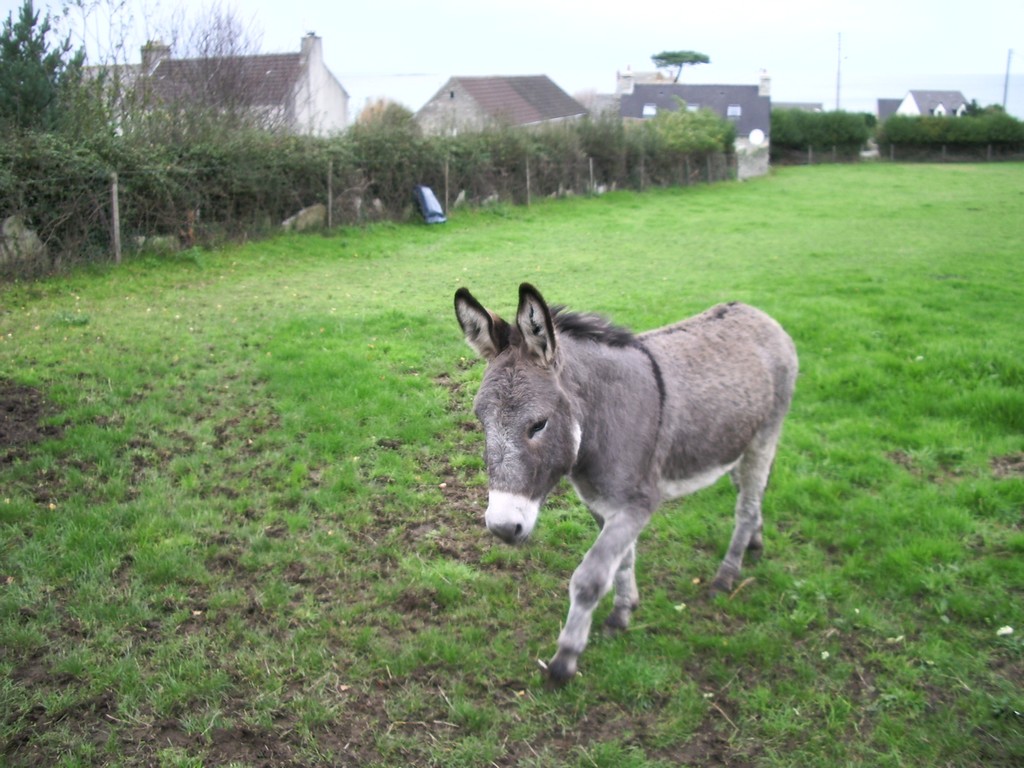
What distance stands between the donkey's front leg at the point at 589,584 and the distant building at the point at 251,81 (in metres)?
19.0

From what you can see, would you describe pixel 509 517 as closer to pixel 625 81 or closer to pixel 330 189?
pixel 330 189

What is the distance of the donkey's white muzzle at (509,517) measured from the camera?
10.4ft

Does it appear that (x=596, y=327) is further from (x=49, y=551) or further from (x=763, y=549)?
(x=49, y=551)

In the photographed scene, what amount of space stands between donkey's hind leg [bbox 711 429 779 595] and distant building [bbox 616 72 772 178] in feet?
162

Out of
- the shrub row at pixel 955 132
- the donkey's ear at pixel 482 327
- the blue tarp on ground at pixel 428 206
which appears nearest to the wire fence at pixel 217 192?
the blue tarp on ground at pixel 428 206

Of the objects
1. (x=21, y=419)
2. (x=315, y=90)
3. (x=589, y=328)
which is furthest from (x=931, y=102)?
(x=21, y=419)

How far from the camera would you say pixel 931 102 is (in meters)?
82.7

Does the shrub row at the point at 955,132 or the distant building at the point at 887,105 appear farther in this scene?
the distant building at the point at 887,105

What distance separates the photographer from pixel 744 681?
13.0ft

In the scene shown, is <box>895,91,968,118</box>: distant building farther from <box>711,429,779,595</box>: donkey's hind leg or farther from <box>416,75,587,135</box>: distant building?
<box>711,429,779,595</box>: donkey's hind leg

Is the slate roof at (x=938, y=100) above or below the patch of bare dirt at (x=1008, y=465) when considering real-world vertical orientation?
above

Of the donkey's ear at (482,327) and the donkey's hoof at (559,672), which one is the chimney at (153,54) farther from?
the donkey's hoof at (559,672)

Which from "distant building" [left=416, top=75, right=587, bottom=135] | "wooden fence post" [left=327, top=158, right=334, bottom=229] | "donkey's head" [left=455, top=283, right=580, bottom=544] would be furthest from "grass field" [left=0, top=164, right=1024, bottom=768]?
"distant building" [left=416, top=75, right=587, bottom=135]

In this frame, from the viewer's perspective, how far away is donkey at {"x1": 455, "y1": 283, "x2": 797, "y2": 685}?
11.2ft
